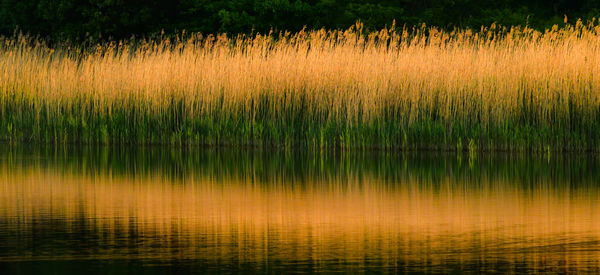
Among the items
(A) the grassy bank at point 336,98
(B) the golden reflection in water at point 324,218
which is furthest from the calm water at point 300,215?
(A) the grassy bank at point 336,98

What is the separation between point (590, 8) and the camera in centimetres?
3941

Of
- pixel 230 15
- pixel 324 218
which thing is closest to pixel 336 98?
pixel 324 218

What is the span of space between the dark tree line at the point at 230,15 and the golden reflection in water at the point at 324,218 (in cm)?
2049

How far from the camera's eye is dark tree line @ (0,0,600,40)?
35031mm

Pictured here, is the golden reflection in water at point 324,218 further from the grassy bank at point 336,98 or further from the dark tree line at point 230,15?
the dark tree line at point 230,15

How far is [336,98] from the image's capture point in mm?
20688

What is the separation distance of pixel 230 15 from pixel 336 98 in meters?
15.1

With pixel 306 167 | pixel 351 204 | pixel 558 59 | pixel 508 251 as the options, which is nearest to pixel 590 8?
pixel 558 59

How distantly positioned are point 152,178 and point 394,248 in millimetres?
6360

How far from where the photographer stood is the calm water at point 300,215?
8.52 metres

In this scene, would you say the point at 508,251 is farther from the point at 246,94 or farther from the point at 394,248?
the point at 246,94

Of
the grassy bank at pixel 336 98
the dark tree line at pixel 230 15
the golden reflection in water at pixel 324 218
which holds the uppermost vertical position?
the dark tree line at pixel 230 15

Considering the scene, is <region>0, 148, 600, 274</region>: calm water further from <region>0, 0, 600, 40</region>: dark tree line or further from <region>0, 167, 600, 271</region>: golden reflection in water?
<region>0, 0, 600, 40</region>: dark tree line

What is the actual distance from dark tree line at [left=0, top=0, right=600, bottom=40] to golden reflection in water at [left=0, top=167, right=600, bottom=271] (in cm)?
2049
